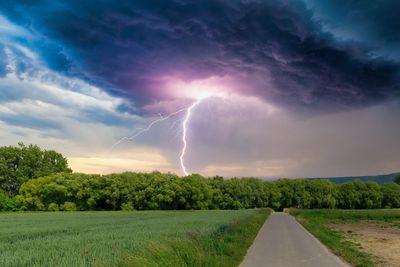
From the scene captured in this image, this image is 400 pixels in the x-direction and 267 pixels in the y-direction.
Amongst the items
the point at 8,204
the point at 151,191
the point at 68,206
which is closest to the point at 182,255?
the point at 68,206

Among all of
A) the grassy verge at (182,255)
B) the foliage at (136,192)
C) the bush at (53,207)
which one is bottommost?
the bush at (53,207)

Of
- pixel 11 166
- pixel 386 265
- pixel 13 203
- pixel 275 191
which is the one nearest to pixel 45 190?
pixel 13 203

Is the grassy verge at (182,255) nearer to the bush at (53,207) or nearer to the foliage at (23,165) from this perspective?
the bush at (53,207)

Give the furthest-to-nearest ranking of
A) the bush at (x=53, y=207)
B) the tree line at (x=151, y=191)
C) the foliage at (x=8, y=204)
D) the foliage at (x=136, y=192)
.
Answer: the tree line at (x=151, y=191), the foliage at (x=136, y=192), the foliage at (x=8, y=204), the bush at (x=53, y=207)

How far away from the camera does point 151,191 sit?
117 meters

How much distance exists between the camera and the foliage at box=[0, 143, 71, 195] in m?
136

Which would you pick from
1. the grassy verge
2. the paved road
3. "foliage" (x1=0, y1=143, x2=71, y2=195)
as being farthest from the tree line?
the grassy verge

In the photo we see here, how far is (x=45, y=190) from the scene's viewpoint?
→ 378ft

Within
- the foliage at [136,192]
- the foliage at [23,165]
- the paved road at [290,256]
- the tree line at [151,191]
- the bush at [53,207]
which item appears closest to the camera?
the paved road at [290,256]

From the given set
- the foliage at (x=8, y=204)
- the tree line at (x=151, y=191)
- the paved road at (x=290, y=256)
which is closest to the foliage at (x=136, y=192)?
the tree line at (x=151, y=191)

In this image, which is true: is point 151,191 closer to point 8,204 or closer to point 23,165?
point 8,204

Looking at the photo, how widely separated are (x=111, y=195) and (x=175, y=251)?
102926 mm

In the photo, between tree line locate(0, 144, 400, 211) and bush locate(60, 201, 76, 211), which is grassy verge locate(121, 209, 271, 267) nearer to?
tree line locate(0, 144, 400, 211)

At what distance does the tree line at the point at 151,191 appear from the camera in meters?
116
